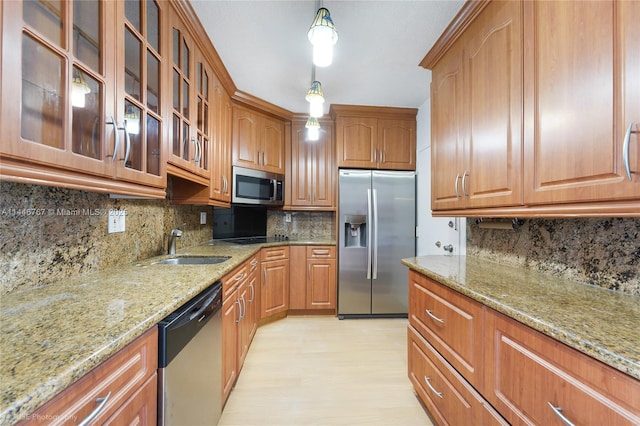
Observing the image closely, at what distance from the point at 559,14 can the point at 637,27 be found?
0.98ft

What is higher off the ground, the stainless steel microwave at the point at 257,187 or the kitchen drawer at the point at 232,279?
the stainless steel microwave at the point at 257,187

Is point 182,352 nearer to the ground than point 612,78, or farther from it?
nearer to the ground

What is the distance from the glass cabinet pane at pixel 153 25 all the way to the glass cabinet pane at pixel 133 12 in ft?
0.23

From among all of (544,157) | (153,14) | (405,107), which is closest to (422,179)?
(405,107)

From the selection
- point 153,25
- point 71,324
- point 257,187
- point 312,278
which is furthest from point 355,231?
point 71,324

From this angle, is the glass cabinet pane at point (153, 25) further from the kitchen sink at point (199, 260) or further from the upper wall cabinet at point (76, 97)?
the kitchen sink at point (199, 260)

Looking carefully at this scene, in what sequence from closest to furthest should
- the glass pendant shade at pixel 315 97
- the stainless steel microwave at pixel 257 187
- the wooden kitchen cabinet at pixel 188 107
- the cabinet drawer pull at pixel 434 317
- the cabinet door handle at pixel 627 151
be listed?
1. the cabinet door handle at pixel 627 151
2. the cabinet drawer pull at pixel 434 317
3. the wooden kitchen cabinet at pixel 188 107
4. the glass pendant shade at pixel 315 97
5. the stainless steel microwave at pixel 257 187

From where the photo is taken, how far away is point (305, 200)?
3.17 metres

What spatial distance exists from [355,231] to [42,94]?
103 inches

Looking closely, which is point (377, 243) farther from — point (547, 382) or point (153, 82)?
point (153, 82)

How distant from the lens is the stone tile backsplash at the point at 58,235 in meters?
0.89

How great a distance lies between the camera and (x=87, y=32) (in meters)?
A: 0.85

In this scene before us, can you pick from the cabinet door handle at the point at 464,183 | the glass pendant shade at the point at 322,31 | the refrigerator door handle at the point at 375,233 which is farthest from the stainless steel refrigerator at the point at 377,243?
the glass pendant shade at the point at 322,31

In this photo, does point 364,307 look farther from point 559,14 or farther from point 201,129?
point 559,14
